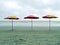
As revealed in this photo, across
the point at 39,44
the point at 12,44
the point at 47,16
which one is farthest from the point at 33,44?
the point at 47,16

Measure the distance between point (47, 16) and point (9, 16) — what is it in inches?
168

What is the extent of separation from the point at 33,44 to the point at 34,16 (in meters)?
11.5

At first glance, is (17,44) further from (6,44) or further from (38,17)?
(38,17)

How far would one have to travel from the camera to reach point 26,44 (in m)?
10.5

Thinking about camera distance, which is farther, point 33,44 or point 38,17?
point 38,17

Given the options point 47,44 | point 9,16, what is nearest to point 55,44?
point 47,44

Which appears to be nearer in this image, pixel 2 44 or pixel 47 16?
pixel 2 44

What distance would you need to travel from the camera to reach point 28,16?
21.8m

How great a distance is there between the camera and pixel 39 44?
10.3 metres

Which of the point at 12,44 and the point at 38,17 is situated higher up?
the point at 38,17

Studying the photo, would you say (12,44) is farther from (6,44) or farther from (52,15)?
(52,15)

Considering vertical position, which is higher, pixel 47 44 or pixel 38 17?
pixel 38 17

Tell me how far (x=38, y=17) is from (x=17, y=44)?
11526 millimetres

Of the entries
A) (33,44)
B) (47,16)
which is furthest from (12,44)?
(47,16)
